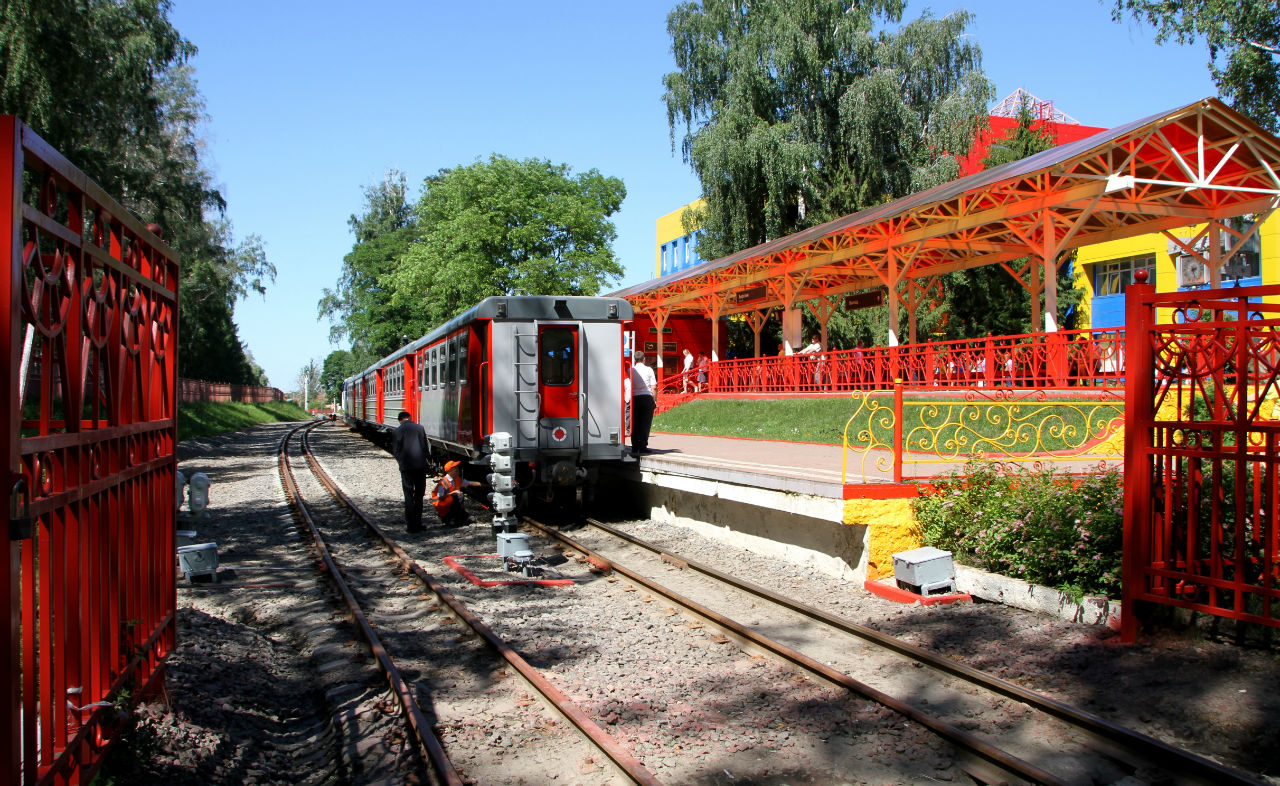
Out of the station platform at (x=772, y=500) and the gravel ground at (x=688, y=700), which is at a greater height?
the station platform at (x=772, y=500)

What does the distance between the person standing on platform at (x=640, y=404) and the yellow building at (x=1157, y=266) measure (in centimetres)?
2033

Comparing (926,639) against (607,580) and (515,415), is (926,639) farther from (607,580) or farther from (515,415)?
(515,415)

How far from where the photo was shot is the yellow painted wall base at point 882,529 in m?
7.61

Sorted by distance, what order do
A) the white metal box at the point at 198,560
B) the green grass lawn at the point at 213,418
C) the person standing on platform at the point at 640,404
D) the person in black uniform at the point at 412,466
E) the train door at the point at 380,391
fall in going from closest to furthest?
the white metal box at the point at 198,560, the person in black uniform at the point at 412,466, the person standing on platform at the point at 640,404, the train door at the point at 380,391, the green grass lawn at the point at 213,418

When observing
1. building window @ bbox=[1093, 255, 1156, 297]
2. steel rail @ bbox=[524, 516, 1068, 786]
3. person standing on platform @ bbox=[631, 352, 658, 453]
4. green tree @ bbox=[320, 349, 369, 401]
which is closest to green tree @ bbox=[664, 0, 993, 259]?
building window @ bbox=[1093, 255, 1156, 297]

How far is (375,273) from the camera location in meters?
53.1

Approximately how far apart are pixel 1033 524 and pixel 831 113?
2669cm

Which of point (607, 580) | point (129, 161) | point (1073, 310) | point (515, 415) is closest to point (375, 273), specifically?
point (129, 161)

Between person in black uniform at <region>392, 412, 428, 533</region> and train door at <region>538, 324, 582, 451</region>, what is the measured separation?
1589mm

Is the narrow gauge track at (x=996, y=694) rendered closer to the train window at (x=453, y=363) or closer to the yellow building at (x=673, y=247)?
the train window at (x=453, y=363)

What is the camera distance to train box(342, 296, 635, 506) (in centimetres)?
1127

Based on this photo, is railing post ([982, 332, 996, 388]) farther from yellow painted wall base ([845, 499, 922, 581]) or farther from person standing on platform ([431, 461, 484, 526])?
person standing on platform ([431, 461, 484, 526])

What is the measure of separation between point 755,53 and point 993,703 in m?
29.6

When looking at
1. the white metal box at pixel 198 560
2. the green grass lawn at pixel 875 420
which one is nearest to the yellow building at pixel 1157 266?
the green grass lawn at pixel 875 420
